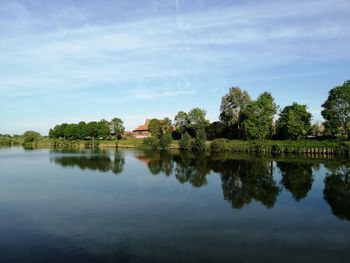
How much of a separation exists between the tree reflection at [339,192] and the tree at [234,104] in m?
39.9

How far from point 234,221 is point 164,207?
5.14 metres

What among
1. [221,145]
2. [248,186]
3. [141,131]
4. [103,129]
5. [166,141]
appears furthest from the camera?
[141,131]

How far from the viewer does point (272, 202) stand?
77.8 ft

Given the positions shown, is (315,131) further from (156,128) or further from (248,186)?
(248,186)

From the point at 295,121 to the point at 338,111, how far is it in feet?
27.4

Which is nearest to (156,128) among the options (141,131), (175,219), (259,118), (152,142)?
(152,142)

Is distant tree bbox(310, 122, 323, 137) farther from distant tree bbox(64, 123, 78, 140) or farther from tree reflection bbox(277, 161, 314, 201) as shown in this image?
distant tree bbox(64, 123, 78, 140)

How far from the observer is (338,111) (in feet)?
204

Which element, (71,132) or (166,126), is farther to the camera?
(71,132)

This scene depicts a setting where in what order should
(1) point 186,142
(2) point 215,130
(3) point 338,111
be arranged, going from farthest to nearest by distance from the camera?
1. (2) point 215,130
2. (1) point 186,142
3. (3) point 338,111

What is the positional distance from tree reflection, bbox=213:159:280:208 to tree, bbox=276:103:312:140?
2705 centimetres

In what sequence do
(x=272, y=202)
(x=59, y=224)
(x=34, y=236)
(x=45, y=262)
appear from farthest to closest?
(x=272, y=202)
(x=59, y=224)
(x=34, y=236)
(x=45, y=262)

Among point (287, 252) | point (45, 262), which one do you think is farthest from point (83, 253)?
point (287, 252)

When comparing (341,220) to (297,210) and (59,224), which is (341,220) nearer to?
(297,210)
